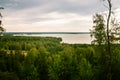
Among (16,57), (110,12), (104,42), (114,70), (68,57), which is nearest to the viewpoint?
(110,12)

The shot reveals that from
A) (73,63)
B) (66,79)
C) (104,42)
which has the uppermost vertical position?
(104,42)

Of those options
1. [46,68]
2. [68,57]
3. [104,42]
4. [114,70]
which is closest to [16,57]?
[46,68]

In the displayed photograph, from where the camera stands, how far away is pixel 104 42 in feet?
84.4

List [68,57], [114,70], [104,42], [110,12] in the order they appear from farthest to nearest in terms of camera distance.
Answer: [68,57] < [114,70] < [104,42] < [110,12]

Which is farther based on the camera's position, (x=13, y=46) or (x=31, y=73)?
(x=13, y=46)

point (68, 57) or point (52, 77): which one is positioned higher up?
point (68, 57)

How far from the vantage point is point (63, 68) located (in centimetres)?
5212

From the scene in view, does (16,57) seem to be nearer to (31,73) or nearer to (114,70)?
(31,73)

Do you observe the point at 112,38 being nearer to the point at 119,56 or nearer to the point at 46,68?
the point at 119,56

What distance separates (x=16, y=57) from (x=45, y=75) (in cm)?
1310

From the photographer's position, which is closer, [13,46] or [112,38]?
[112,38]

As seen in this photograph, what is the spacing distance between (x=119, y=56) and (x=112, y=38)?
71.7 ft

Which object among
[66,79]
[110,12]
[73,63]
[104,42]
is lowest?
[66,79]

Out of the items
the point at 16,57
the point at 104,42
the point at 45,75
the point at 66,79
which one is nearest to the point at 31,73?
the point at 45,75
